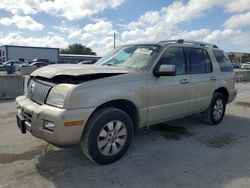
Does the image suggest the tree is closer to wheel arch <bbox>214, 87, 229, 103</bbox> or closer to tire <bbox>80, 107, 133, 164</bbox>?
wheel arch <bbox>214, 87, 229, 103</bbox>

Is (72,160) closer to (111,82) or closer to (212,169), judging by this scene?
(111,82)

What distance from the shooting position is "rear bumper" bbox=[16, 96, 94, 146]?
131 inches

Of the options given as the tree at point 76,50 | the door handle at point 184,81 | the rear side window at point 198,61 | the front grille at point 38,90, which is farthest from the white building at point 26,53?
the front grille at point 38,90

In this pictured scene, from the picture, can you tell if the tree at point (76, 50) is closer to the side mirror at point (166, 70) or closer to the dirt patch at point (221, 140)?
the dirt patch at point (221, 140)

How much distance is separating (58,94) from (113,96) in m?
0.76

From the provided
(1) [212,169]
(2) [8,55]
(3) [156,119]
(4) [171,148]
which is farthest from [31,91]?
(2) [8,55]

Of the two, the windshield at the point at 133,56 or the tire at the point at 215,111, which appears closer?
the windshield at the point at 133,56

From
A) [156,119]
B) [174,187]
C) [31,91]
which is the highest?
[31,91]

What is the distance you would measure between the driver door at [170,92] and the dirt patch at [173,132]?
461mm

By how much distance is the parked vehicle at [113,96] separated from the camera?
343 centimetres

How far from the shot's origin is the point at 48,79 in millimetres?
3920

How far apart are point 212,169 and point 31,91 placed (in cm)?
294

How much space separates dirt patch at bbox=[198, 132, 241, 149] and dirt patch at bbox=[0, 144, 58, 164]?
2.76m

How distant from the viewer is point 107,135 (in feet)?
12.4
